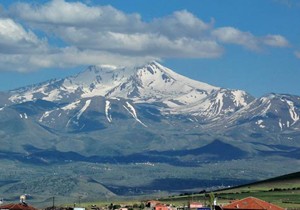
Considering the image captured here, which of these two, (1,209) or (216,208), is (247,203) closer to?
(216,208)

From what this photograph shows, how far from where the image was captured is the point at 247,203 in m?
174

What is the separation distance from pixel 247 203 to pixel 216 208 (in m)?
7.30

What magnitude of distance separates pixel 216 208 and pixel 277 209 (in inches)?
425

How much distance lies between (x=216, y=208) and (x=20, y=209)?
34.8 metres

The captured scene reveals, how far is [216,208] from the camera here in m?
179

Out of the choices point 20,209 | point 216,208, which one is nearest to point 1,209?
point 20,209

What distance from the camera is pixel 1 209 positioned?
600ft

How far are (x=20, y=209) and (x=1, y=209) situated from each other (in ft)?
11.0

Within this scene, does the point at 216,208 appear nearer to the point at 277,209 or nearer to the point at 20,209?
the point at 277,209

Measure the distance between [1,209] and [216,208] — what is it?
38.1 m

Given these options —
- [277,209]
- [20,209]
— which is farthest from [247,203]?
[20,209]

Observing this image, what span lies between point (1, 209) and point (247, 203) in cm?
4376

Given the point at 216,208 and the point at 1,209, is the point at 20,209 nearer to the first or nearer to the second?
the point at 1,209

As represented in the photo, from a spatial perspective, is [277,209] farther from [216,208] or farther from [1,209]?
[1,209]
